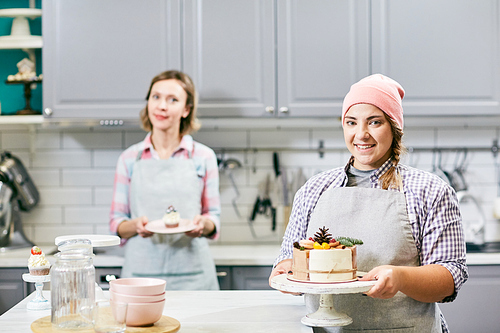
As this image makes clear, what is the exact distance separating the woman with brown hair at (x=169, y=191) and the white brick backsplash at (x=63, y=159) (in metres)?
0.69

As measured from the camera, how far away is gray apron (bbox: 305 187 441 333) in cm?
151

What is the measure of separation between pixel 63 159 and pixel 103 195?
32 cm

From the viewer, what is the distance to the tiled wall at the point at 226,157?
328cm

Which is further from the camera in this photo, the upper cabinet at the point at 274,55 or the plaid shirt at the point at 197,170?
the upper cabinet at the point at 274,55

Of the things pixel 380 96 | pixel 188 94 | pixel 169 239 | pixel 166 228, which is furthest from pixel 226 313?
pixel 188 94

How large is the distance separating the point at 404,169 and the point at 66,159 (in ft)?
7.49

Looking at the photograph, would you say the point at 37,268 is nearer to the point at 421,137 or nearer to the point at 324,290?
the point at 324,290

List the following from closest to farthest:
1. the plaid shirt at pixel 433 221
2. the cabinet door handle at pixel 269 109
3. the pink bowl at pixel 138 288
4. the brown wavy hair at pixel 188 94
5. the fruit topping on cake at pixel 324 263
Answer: the pink bowl at pixel 138 288, the fruit topping on cake at pixel 324 263, the plaid shirt at pixel 433 221, the brown wavy hair at pixel 188 94, the cabinet door handle at pixel 269 109

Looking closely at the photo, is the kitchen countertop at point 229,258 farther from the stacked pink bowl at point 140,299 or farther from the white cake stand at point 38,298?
the stacked pink bowl at point 140,299

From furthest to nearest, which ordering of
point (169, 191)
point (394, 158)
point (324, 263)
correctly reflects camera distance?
point (169, 191)
point (394, 158)
point (324, 263)

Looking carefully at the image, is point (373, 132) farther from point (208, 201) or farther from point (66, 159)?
point (66, 159)

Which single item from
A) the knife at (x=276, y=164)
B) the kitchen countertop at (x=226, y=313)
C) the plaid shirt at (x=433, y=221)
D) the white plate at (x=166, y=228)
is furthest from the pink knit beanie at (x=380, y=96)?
the knife at (x=276, y=164)

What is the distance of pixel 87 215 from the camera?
10.9 feet

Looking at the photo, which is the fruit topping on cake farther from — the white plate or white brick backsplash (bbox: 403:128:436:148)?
white brick backsplash (bbox: 403:128:436:148)
